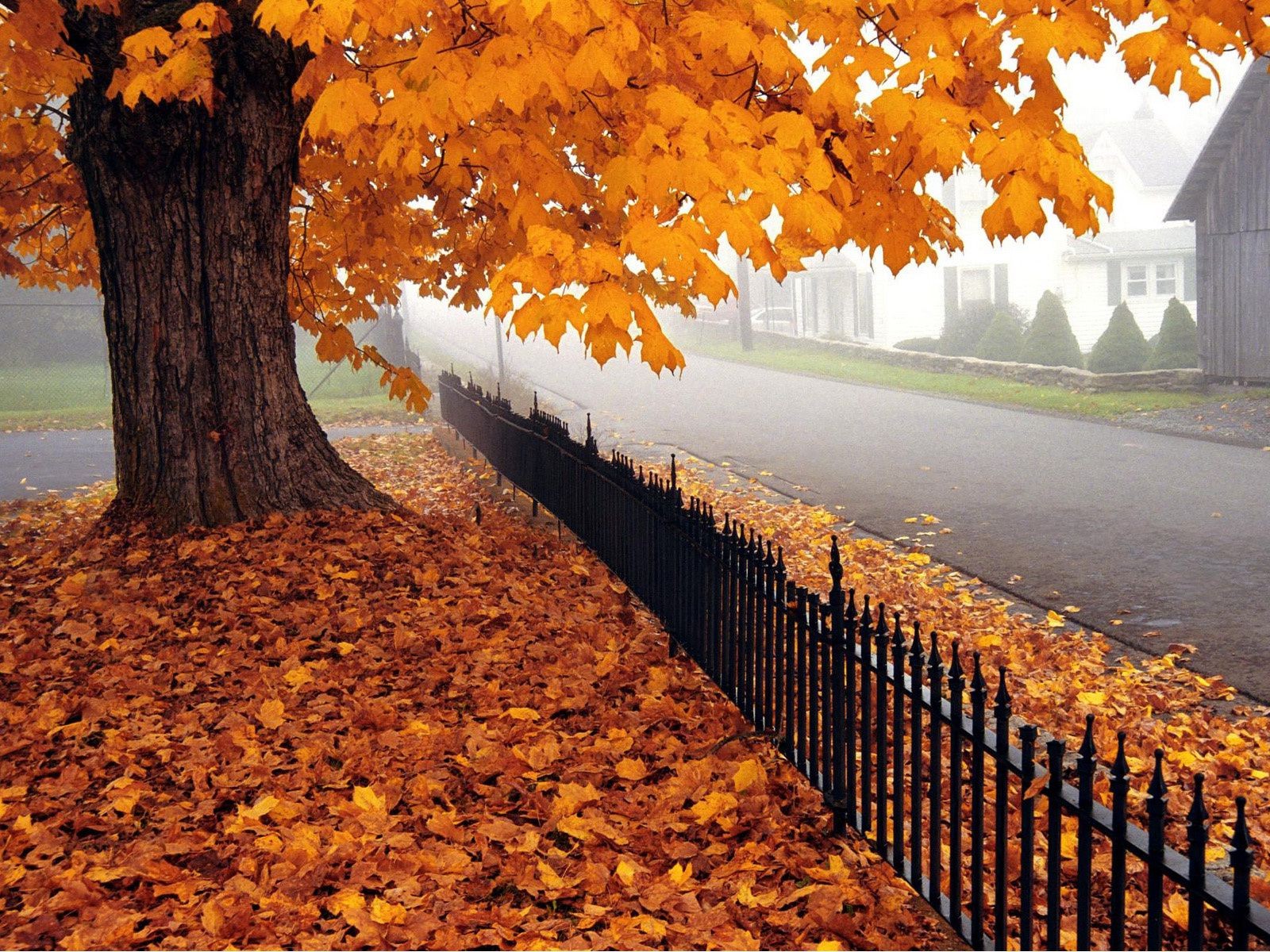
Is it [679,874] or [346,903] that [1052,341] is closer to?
[679,874]

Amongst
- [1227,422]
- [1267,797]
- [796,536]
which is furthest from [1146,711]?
[1227,422]

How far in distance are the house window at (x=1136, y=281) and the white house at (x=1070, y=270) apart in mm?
28

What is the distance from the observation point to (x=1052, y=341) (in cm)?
3131

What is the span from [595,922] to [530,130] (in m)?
3.43

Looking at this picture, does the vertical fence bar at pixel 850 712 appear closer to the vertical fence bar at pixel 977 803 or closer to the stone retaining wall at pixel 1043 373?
the vertical fence bar at pixel 977 803

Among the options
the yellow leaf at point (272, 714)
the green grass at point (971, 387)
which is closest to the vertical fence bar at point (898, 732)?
the yellow leaf at point (272, 714)

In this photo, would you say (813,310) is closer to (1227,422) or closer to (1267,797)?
(1227,422)

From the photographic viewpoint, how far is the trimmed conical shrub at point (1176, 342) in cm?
2647

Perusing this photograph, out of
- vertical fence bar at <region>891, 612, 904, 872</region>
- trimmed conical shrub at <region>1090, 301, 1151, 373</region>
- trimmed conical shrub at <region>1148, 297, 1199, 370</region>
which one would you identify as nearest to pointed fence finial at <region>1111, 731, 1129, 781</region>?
vertical fence bar at <region>891, 612, 904, 872</region>

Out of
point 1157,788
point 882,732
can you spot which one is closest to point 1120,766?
point 1157,788

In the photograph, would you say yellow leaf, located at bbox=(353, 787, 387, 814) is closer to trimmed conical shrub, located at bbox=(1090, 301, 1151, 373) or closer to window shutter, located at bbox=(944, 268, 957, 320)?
trimmed conical shrub, located at bbox=(1090, 301, 1151, 373)

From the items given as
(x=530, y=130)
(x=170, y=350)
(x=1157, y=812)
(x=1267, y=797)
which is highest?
(x=530, y=130)

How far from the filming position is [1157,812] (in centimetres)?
269

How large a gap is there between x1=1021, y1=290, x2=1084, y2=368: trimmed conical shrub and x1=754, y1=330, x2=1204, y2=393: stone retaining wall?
2.76m
